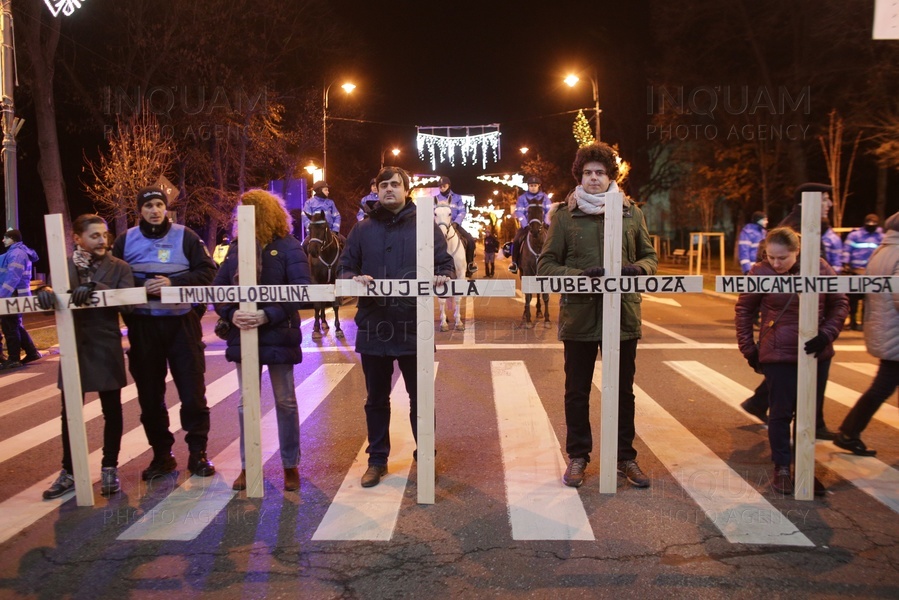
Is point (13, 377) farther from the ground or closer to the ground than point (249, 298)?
closer to the ground

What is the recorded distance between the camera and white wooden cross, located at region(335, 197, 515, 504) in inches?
184

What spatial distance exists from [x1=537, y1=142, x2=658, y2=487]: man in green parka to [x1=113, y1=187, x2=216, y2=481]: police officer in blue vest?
104 inches

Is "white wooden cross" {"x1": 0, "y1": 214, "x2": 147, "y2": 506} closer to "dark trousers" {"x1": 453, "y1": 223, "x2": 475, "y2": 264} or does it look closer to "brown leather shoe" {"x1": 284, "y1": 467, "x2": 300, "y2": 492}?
"brown leather shoe" {"x1": 284, "y1": 467, "x2": 300, "y2": 492}

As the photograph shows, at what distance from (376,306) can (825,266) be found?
10.6ft

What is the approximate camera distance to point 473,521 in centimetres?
444

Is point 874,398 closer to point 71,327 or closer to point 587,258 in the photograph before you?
point 587,258

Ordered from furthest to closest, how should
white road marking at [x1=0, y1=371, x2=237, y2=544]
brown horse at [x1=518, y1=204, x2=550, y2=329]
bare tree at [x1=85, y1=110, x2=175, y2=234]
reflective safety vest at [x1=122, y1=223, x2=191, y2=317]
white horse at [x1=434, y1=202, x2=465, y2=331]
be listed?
bare tree at [x1=85, y1=110, x2=175, y2=234], brown horse at [x1=518, y1=204, x2=550, y2=329], white horse at [x1=434, y1=202, x2=465, y2=331], reflective safety vest at [x1=122, y1=223, x2=191, y2=317], white road marking at [x1=0, y1=371, x2=237, y2=544]

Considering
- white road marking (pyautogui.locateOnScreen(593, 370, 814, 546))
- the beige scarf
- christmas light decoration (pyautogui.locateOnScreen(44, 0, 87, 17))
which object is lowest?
white road marking (pyautogui.locateOnScreen(593, 370, 814, 546))

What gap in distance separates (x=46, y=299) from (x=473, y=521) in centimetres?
319

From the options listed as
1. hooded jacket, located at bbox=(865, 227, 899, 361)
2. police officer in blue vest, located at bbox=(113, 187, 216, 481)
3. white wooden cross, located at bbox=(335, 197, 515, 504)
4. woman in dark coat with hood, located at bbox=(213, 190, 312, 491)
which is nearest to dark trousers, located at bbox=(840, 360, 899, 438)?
hooded jacket, located at bbox=(865, 227, 899, 361)

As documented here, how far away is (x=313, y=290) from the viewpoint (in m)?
4.84

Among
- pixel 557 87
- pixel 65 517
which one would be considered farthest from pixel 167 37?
pixel 557 87

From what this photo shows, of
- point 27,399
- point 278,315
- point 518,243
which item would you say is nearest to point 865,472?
point 278,315

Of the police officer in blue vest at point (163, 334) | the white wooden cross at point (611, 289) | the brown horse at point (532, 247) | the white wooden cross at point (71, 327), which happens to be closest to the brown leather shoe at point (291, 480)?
the police officer in blue vest at point (163, 334)
